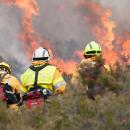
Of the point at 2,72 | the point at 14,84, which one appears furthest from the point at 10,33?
the point at 14,84

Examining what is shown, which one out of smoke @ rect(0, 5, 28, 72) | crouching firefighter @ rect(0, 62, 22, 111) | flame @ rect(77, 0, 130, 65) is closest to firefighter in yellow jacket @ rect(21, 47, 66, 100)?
crouching firefighter @ rect(0, 62, 22, 111)

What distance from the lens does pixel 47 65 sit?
848 cm

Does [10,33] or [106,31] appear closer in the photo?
[106,31]

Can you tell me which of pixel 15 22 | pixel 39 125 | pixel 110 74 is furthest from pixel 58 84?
pixel 15 22

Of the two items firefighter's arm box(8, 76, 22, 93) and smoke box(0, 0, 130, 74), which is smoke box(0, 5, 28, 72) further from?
firefighter's arm box(8, 76, 22, 93)

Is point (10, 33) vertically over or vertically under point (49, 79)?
over

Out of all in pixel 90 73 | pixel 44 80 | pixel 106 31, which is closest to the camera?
pixel 90 73

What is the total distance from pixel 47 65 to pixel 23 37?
29620 mm

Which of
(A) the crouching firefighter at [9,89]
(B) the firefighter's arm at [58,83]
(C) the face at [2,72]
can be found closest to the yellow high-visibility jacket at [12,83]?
(A) the crouching firefighter at [9,89]

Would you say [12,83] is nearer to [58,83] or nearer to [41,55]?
[41,55]

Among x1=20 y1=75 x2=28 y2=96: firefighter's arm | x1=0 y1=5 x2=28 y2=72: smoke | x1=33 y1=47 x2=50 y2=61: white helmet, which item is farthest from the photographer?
x1=0 y1=5 x2=28 y2=72: smoke

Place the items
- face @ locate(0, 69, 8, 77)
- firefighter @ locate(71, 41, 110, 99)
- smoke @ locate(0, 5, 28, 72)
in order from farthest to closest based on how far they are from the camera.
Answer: smoke @ locate(0, 5, 28, 72) → face @ locate(0, 69, 8, 77) → firefighter @ locate(71, 41, 110, 99)

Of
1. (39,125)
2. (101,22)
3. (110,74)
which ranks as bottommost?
(39,125)

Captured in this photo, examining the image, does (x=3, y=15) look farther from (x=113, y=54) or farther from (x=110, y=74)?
(x=110, y=74)
